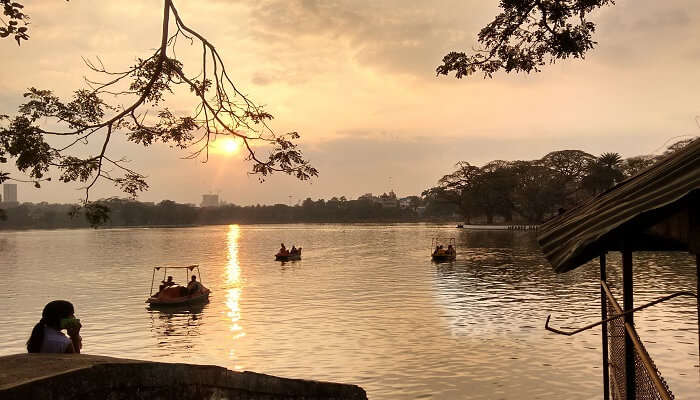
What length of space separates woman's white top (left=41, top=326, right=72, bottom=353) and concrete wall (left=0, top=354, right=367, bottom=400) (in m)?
0.48

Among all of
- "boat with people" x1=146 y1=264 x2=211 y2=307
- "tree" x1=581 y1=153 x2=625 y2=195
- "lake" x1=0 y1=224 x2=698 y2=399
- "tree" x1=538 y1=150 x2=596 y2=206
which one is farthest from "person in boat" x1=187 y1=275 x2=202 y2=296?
"tree" x1=538 y1=150 x2=596 y2=206

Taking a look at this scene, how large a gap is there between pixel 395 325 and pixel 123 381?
20561 mm

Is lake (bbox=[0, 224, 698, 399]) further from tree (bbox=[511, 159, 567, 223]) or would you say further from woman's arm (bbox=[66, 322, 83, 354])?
tree (bbox=[511, 159, 567, 223])

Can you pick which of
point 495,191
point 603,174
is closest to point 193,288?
point 603,174

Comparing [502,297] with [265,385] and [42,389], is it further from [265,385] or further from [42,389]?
[42,389]

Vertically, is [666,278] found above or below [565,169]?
below

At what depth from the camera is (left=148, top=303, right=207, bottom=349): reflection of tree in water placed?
2298 cm

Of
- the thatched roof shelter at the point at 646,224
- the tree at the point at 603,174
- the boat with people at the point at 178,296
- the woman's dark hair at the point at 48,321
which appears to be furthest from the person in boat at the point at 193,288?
the tree at the point at 603,174

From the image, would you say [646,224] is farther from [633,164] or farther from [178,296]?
[633,164]

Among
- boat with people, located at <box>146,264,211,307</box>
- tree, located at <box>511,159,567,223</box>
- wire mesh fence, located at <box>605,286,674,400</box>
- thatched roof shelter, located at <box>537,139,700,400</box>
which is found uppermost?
tree, located at <box>511,159,567,223</box>

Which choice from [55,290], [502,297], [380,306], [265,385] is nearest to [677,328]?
[502,297]

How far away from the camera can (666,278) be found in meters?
38.4

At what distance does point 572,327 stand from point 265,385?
19.8 m

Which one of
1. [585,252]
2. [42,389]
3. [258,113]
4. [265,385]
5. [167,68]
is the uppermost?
[167,68]
